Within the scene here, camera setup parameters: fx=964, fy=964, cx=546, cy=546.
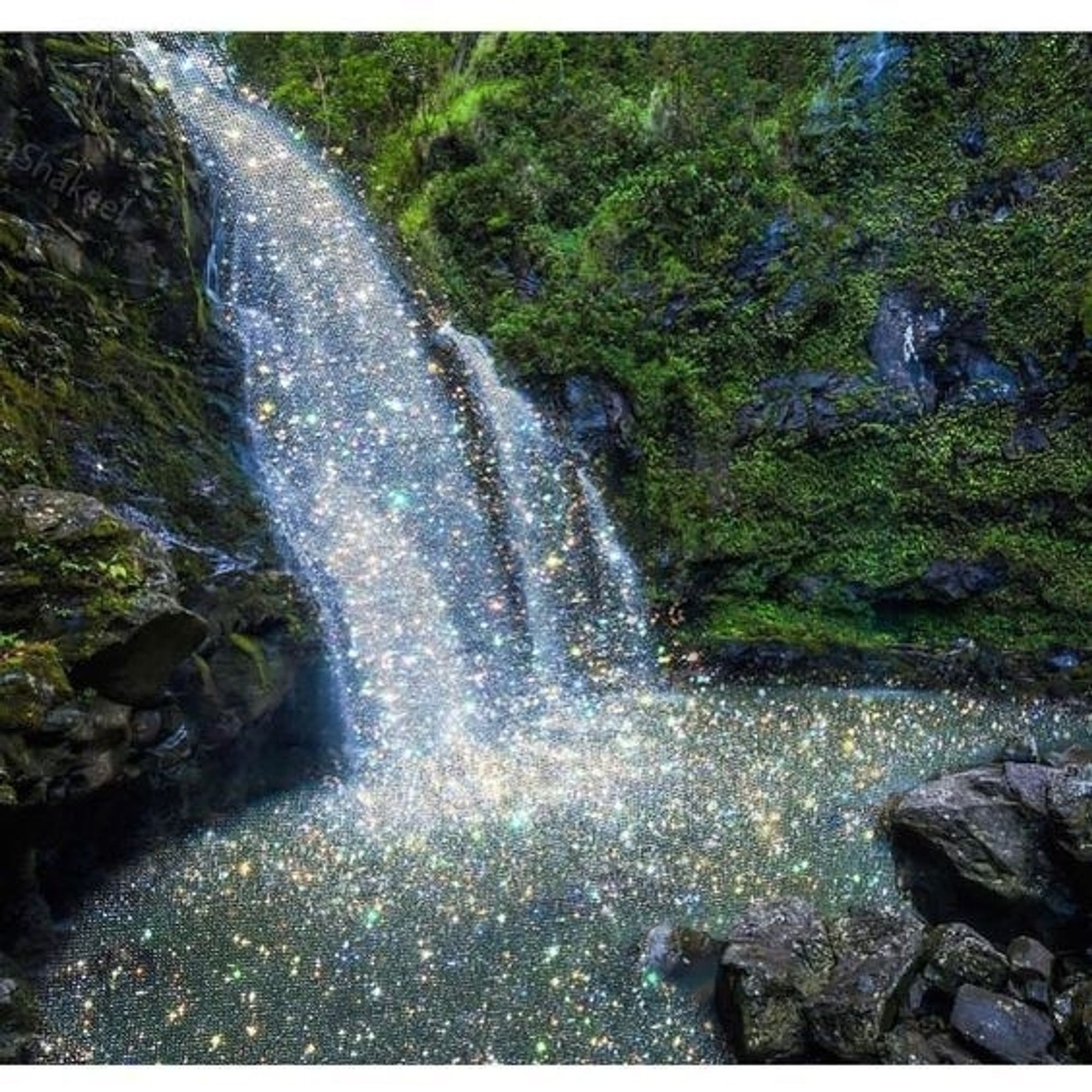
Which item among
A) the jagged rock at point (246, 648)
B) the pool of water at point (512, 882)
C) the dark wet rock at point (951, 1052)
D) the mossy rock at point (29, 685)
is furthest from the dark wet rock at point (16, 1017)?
the dark wet rock at point (951, 1052)

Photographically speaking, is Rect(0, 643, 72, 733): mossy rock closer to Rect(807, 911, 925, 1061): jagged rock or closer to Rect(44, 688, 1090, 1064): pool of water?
Rect(44, 688, 1090, 1064): pool of water

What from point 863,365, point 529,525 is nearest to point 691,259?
point 863,365

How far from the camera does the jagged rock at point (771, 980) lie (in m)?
4.19

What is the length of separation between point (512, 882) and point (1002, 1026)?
7.53ft

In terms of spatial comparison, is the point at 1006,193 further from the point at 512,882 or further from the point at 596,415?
the point at 512,882

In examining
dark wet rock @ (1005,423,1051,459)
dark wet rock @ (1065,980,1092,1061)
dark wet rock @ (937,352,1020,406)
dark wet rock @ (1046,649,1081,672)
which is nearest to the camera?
dark wet rock @ (1065,980,1092,1061)

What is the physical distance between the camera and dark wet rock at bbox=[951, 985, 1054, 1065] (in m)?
4.08

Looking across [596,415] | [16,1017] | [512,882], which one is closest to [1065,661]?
[596,415]

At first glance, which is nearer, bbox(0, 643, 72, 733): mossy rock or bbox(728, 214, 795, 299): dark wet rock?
bbox(0, 643, 72, 733): mossy rock

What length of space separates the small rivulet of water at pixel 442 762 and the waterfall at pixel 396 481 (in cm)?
2

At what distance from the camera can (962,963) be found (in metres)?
4.41

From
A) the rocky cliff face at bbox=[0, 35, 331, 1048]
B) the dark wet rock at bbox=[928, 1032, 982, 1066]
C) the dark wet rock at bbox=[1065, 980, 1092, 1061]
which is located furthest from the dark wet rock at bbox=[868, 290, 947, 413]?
the rocky cliff face at bbox=[0, 35, 331, 1048]

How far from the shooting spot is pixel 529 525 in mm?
6895

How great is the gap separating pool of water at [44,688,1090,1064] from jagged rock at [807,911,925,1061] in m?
0.42
